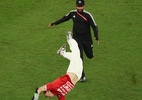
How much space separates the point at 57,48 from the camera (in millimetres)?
14312

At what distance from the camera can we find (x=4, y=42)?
14.6 metres

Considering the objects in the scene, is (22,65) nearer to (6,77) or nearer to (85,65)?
(6,77)

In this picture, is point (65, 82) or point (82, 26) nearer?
point (65, 82)

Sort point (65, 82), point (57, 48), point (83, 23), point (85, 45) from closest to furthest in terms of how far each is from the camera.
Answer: point (65, 82) < point (83, 23) < point (85, 45) < point (57, 48)

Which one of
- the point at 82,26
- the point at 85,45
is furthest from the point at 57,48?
the point at 82,26

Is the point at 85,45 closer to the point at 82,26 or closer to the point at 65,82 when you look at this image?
the point at 82,26

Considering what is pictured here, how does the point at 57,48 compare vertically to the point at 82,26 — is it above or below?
below

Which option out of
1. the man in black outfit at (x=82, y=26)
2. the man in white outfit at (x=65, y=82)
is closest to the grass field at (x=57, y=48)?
the man in black outfit at (x=82, y=26)

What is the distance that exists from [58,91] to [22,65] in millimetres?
3595

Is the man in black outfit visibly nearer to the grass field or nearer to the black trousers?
the black trousers

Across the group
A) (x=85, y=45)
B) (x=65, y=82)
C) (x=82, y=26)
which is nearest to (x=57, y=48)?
(x=85, y=45)

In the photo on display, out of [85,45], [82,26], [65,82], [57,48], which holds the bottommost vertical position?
[57,48]

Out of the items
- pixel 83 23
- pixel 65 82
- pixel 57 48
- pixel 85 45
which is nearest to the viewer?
pixel 65 82

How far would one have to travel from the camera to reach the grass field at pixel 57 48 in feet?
39.0
